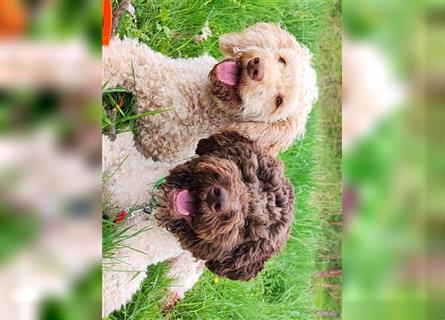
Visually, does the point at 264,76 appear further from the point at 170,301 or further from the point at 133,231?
the point at 170,301

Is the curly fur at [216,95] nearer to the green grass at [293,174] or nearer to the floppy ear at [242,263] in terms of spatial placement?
the green grass at [293,174]

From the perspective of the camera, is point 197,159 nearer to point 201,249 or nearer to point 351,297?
point 201,249

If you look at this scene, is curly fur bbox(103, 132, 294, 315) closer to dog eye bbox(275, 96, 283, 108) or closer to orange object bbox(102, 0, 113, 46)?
dog eye bbox(275, 96, 283, 108)

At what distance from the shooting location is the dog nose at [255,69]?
1.09 metres

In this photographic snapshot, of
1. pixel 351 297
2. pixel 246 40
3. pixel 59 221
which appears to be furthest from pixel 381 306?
pixel 59 221

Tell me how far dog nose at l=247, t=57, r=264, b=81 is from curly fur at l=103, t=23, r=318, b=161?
0.03 meters

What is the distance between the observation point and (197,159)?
1.09m

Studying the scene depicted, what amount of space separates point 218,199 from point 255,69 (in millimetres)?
307

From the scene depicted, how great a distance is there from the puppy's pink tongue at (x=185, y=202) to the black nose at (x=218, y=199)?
0.16 ft

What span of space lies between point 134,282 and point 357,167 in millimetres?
574

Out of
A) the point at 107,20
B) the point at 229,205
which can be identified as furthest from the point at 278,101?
the point at 107,20

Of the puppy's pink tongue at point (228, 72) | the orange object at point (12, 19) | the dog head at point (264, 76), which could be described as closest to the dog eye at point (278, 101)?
the dog head at point (264, 76)

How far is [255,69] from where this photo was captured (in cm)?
110

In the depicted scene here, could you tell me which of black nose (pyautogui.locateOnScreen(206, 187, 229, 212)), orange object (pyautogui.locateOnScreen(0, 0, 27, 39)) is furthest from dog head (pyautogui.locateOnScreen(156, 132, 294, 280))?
orange object (pyautogui.locateOnScreen(0, 0, 27, 39))
